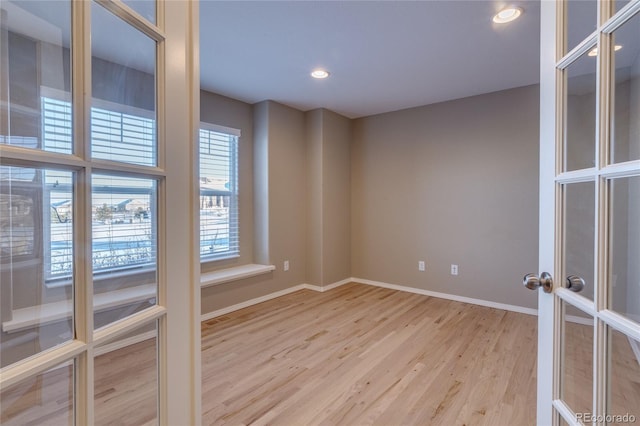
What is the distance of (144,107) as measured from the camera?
28.8 inches

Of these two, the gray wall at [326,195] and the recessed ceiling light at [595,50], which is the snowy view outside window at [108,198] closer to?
the recessed ceiling light at [595,50]

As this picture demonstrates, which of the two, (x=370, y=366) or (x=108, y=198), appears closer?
(x=108, y=198)

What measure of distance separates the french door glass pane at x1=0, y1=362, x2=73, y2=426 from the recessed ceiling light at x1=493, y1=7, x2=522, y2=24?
105 inches

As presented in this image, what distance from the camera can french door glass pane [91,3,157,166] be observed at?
62 cm

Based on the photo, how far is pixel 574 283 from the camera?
0.90 meters

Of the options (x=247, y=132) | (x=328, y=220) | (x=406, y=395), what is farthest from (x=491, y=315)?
(x=247, y=132)

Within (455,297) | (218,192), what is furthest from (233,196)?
(455,297)

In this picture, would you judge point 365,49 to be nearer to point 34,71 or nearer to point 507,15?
point 507,15

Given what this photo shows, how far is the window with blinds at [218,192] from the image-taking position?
133 inches

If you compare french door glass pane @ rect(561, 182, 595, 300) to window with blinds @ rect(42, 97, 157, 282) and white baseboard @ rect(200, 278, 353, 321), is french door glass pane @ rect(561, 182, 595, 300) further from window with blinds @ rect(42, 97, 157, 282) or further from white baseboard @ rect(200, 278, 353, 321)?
white baseboard @ rect(200, 278, 353, 321)

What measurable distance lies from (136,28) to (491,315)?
3.61 meters

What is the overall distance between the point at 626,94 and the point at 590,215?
30 cm

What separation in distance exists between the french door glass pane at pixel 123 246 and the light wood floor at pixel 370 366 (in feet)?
4.25

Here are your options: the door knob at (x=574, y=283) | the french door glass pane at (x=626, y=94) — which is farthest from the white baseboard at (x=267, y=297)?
the french door glass pane at (x=626, y=94)
